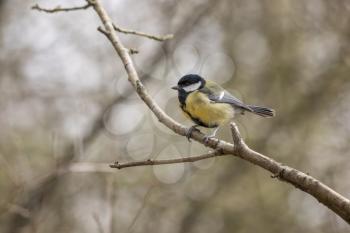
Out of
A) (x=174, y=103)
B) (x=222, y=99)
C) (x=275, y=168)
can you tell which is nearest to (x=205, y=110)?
(x=222, y=99)

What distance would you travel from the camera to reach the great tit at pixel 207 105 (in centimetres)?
304

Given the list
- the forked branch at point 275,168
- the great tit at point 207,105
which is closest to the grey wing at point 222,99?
the great tit at point 207,105

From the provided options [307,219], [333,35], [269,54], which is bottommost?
[307,219]

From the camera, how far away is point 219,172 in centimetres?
661

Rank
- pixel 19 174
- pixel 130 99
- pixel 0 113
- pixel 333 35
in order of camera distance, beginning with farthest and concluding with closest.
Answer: pixel 130 99
pixel 0 113
pixel 333 35
pixel 19 174

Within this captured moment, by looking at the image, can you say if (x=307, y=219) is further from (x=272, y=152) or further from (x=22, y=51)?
(x=22, y=51)

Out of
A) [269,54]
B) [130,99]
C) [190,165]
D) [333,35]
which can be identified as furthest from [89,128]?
[333,35]

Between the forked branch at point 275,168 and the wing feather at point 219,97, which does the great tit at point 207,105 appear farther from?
the forked branch at point 275,168

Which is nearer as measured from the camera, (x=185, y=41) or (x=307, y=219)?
(x=307, y=219)

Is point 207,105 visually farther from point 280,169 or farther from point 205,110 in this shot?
point 280,169

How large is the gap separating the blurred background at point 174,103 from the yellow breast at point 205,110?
8.40ft

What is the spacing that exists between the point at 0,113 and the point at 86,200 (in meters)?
1.35

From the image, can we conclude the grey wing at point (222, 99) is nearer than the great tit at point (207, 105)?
No

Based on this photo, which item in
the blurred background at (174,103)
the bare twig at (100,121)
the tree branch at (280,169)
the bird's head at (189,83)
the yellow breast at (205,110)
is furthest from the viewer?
the blurred background at (174,103)
